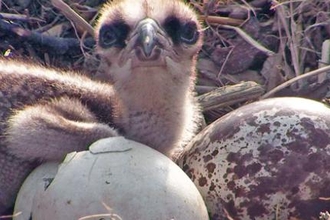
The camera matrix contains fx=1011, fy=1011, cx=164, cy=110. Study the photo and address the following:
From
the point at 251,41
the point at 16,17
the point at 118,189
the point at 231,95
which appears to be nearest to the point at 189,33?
the point at 231,95

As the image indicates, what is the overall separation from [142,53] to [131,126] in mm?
400

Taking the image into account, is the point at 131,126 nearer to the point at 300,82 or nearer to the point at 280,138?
the point at 280,138

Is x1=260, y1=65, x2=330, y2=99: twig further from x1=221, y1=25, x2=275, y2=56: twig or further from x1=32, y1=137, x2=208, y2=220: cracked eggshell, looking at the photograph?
x1=32, y1=137, x2=208, y2=220: cracked eggshell

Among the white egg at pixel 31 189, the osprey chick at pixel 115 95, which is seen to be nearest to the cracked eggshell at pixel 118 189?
the white egg at pixel 31 189

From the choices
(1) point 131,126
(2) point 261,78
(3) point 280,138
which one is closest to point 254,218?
(3) point 280,138

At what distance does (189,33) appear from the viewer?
413 centimetres

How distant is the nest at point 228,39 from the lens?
4.84 meters

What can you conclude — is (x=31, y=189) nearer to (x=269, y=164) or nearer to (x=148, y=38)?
(x=148, y=38)

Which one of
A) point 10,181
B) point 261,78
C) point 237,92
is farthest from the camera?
point 261,78

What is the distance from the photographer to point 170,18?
4.00m

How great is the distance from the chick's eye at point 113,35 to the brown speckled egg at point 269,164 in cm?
54

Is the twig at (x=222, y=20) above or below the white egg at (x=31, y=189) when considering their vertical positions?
above

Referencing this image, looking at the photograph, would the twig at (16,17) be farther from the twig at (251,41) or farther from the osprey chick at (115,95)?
the twig at (251,41)

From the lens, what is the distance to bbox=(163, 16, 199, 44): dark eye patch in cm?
401
